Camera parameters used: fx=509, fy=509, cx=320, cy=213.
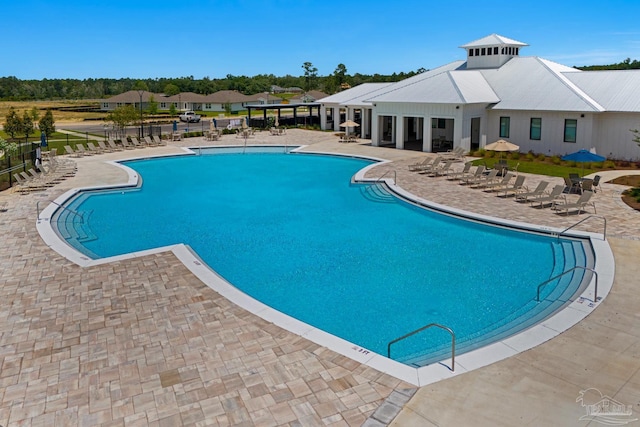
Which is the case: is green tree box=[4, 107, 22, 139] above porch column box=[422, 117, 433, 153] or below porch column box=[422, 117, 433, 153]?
above

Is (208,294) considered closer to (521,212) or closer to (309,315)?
(309,315)

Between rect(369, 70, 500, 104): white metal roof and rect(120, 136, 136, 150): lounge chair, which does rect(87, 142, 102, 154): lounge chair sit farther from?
rect(369, 70, 500, 104): white metal roof

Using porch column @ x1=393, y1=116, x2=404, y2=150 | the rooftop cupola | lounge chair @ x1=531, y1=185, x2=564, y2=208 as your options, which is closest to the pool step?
lounge chair @ x1=531, y1=185, x2=564, y2=208

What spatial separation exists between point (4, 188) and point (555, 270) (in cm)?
2265

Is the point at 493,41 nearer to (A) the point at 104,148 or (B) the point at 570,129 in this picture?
(B) the point at 570,129

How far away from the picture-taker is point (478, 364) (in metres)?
8.02

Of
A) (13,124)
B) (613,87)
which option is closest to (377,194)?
(613,87)

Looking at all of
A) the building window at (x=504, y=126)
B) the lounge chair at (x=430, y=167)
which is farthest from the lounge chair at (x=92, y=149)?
the building window at (x=504, y=126)

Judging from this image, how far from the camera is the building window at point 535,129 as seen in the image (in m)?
29.9

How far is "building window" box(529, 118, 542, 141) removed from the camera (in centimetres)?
2995

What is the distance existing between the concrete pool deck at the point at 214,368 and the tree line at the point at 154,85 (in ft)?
332

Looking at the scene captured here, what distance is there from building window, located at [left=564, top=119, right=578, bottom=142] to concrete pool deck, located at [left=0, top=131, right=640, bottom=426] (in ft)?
62.1

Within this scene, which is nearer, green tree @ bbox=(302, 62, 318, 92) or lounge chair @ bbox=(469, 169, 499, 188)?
lounge chair @ bbox=(469, 169, 499, 188)

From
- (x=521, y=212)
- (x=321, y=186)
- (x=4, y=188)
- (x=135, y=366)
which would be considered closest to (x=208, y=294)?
(x=135, y=366)
